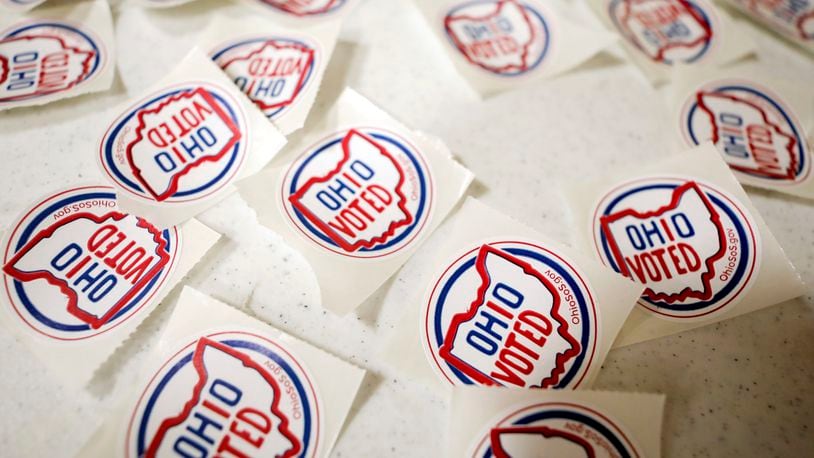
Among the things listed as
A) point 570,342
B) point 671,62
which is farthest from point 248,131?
point 671,62

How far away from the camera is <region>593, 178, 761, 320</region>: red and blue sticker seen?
0.57m

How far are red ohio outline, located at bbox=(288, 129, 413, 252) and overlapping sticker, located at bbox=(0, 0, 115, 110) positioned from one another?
271 mm

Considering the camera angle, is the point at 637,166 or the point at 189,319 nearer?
the point at 189,319

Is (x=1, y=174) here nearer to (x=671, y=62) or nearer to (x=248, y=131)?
(x=248, y=131)

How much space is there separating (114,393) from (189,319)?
87 millimetres

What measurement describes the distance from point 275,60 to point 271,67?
0.5 inches

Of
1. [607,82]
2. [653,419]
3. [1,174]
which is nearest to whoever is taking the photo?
[653,419]

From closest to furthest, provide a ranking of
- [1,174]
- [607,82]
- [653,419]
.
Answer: [653,419] → [1,174] → [607,82]

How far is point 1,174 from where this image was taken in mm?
615

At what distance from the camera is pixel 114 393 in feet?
1.67

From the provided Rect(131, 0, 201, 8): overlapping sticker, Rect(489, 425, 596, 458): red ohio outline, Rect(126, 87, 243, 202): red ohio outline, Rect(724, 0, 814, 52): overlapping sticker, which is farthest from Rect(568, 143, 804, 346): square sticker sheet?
Rect(131, 0, 201, 8): overlapping sticker

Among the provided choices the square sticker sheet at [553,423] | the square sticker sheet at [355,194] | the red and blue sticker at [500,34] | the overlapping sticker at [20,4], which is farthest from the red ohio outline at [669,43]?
the overlapping sticker at [20,4]

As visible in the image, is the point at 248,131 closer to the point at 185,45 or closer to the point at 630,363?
the point at 185,45

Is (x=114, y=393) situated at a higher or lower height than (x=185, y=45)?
lower
